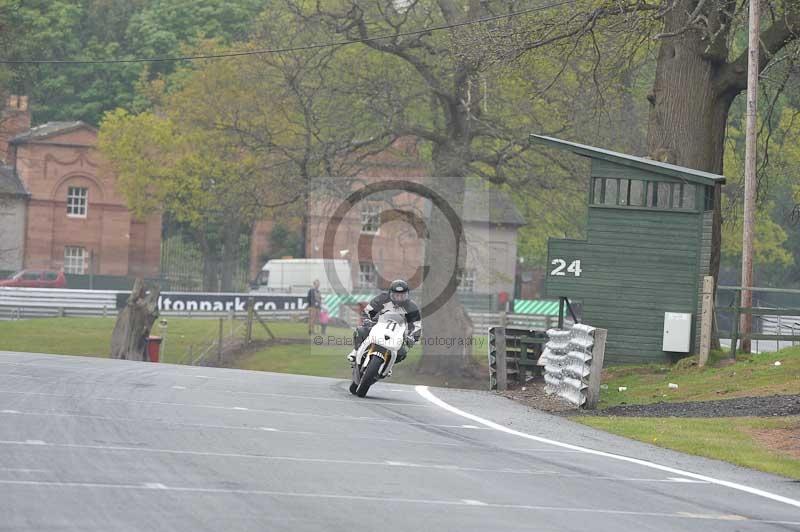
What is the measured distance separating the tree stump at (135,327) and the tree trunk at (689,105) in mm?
14830

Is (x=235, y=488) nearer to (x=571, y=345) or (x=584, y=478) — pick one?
(x=584, y=478)

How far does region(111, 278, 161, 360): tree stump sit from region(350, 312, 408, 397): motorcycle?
17508 mm

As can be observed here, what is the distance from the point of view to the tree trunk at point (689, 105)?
2592 centimetres

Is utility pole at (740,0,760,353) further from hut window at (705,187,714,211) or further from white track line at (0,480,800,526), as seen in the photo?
white track line at (0,480,800,526)

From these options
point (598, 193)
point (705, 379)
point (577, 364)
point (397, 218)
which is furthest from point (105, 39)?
point (577, 364)

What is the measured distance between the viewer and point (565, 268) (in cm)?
2508

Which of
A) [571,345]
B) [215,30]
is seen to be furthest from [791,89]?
[215,30]

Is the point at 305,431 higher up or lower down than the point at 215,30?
lower down

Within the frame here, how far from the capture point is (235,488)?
28.2 feet

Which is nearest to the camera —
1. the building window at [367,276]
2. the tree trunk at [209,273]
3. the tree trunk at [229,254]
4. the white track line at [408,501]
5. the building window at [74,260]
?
the white track line at [408,501]

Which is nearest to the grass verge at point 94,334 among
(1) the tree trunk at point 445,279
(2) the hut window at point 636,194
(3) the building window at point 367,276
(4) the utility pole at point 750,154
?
(1) the tree trunk at point 445,279

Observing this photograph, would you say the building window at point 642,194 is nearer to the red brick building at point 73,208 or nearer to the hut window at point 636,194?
the hut window at point 636,194

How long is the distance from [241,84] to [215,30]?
3916 centimetres

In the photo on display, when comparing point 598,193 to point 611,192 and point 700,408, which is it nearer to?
point 611,192
